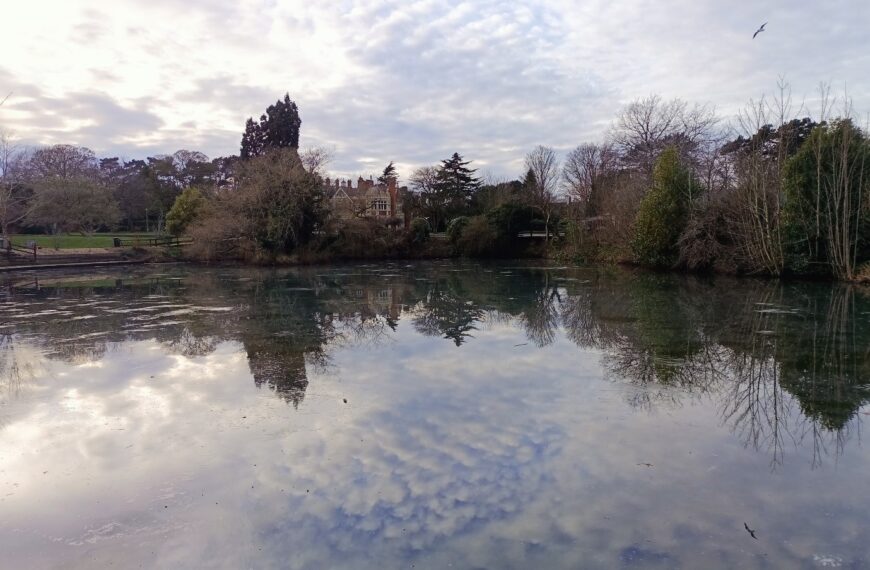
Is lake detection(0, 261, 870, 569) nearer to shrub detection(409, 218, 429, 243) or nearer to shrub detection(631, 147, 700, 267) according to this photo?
shrub detection(631, 147, 700, 267)

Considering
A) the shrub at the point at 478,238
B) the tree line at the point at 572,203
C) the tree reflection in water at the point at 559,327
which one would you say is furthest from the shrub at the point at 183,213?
the shrub at the point at 478,238

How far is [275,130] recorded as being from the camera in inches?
1779

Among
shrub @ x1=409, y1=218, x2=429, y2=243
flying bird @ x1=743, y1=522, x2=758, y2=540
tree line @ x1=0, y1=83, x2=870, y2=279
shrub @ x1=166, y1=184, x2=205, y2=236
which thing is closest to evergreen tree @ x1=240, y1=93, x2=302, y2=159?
tree line @ x1=0, y1=83, x2=870, y2=279

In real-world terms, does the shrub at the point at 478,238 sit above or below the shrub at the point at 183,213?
below

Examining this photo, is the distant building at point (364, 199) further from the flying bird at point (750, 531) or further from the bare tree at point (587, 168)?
the flying bird at point (750, 531)

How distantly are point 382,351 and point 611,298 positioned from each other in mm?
9455

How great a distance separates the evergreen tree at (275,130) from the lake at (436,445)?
3561 cm

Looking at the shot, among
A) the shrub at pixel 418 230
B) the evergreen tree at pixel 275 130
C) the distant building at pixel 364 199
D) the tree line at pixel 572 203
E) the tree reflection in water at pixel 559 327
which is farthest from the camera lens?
the evergreen tree at pixel 275 130

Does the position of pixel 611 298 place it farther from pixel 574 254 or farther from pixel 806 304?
pixel 574 254

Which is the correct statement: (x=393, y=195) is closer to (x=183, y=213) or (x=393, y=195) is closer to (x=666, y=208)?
(x=183, y=213)

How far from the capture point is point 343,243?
113 feet

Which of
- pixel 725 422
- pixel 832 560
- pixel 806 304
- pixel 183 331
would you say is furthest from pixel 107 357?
pixel 806 304

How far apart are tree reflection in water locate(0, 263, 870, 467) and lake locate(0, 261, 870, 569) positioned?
0.22 ft

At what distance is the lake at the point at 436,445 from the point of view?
3.81m
